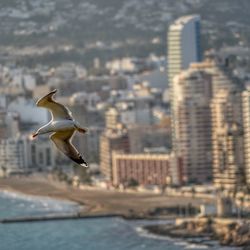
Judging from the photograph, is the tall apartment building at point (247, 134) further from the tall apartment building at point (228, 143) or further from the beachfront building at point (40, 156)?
the beachfront building at point (40, 156)

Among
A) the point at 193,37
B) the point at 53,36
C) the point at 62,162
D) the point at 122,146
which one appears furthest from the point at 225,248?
the point at 53,36

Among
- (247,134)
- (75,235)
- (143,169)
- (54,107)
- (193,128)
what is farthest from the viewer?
(193,128)

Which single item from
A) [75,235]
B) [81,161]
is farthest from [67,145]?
[75,235]

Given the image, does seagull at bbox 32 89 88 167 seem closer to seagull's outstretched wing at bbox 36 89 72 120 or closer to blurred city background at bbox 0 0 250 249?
seagull's outstretched wing at bbox 36 89 72 120

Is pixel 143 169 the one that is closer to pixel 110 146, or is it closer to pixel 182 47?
pixel 110 146

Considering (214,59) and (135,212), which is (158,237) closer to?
(135,212)

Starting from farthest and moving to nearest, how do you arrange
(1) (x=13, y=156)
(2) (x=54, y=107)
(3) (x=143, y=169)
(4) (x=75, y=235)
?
(1) (x=13, y=156)
(3) (x=143, y=169)
(4) (x=75, y=235)
(2) (x=54, y=107)
